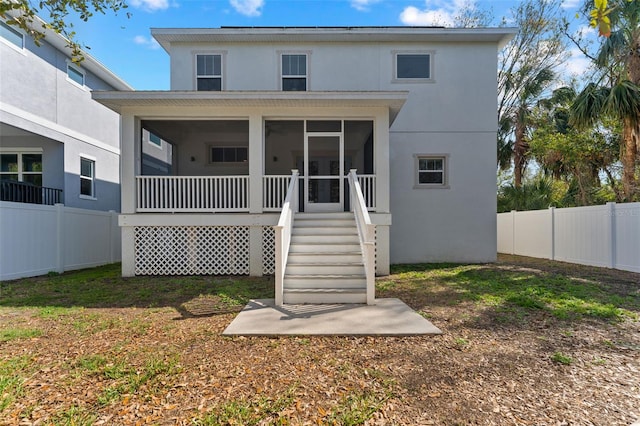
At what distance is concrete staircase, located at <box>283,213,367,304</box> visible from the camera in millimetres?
5844

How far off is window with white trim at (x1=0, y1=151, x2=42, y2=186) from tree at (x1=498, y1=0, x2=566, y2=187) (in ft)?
68.9

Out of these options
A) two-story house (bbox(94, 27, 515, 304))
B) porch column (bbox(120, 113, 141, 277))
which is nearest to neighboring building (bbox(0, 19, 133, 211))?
two-story house (bbox(94, 27, 515, 304))

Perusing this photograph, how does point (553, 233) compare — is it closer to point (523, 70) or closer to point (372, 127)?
point (372, 127)

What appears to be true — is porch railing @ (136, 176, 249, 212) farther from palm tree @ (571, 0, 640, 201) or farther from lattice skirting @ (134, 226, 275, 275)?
palm tree @ (571, 0, 640, 201)

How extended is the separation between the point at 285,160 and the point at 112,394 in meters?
9.73

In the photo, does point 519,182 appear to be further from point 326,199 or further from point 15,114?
point 15,114

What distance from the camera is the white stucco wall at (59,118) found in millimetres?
10016

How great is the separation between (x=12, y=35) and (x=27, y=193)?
4813 mm

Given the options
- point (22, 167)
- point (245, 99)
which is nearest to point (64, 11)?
point (245, 99)

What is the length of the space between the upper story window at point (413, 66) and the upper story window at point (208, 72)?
5.90m

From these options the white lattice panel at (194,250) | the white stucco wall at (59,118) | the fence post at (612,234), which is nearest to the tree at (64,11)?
the white lattice panel at (194,250)

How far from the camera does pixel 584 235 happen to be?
962 cm

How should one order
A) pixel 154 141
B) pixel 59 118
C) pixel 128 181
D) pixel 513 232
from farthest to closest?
pixel 154 141 < pixel 513 232 < pixel 59 118 < pixel 128 181

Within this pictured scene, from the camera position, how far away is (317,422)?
2.58 m
